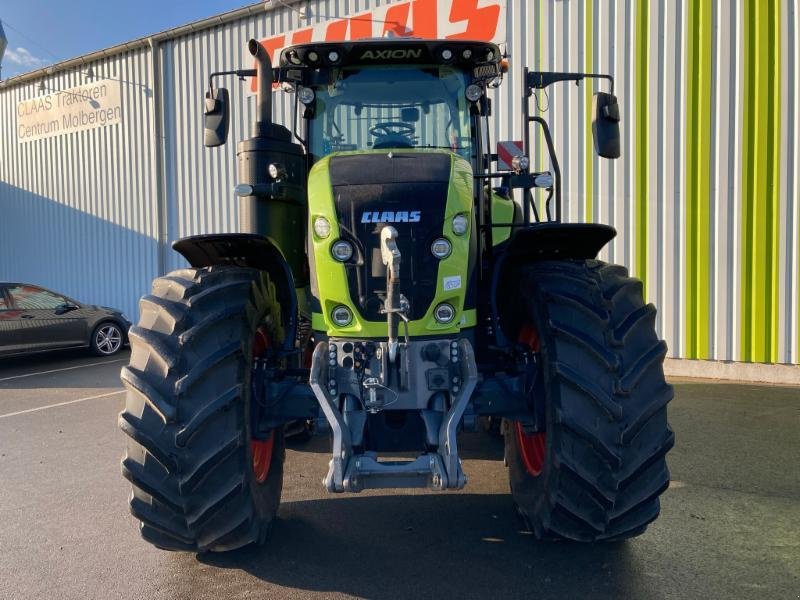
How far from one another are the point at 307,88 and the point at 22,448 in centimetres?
399

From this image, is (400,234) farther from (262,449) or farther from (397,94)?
(262,449)

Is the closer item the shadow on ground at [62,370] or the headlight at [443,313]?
the headlight at [443,313]

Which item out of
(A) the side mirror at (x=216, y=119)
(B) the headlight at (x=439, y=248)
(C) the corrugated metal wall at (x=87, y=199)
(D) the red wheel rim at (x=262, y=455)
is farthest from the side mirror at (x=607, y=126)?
(C) the corrugated metal wall at (x=87, y=199)

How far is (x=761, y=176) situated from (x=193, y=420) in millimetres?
7215

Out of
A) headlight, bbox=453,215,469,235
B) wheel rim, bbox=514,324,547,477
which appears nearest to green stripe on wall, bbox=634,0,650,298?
wheel rim, bbox=514,324,547,477

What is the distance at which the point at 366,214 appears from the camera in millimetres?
3020

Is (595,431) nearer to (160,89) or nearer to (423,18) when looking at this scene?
(423,18)

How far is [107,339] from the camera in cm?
1086


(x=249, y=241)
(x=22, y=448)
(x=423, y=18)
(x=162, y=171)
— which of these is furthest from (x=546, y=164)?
(x=162, y=171)

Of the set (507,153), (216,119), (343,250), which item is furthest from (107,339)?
(343,250)

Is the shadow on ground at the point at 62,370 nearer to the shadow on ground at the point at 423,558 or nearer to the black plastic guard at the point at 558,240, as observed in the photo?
the shadow on ground at the point at 423,558

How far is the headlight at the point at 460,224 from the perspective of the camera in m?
3.07

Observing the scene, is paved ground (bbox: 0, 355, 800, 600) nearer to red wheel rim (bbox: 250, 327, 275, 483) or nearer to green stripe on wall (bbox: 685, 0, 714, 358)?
red wheel rim (bbox: 250, 327, 275, 483)

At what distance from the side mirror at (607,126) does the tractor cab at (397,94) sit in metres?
0.72
